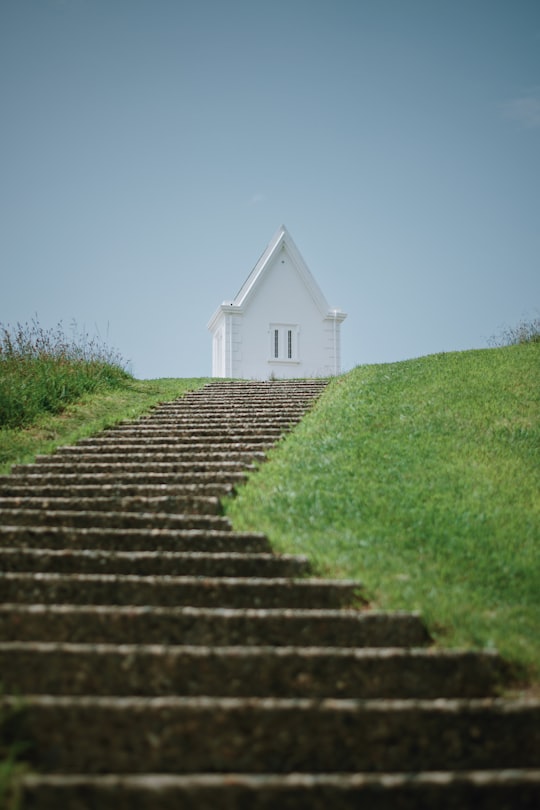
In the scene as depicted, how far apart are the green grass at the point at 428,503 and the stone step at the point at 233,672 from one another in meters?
0.53

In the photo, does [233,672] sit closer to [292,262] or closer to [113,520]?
[113,520]

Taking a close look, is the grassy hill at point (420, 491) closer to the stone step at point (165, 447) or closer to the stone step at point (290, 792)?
the stone step at point (165, 447)

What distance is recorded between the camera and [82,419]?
44.3ft

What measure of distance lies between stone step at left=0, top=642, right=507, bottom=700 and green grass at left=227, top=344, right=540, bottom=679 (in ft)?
1.73

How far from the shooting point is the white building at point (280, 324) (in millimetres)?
27719

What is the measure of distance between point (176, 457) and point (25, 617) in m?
4.97

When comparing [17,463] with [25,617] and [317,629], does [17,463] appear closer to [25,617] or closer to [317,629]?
[25,617]

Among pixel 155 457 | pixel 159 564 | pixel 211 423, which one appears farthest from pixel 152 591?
pixel 211 423

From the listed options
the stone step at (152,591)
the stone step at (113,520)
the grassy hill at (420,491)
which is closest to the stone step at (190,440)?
the grassy hill at (420,491)

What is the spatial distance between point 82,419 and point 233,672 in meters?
9.95

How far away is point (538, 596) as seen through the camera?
5.79 meters

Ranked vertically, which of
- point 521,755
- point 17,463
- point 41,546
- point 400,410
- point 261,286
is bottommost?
point 521,755

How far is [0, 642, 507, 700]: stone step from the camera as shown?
4074mm

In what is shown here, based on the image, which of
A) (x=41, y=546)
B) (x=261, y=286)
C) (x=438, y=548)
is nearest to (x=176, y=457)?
(x=41, y=546)
